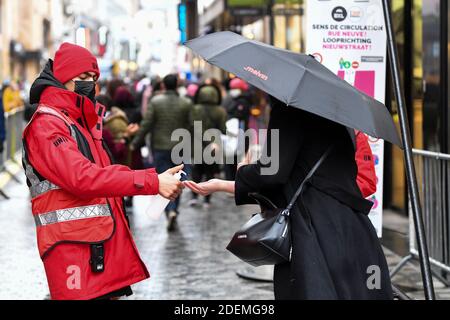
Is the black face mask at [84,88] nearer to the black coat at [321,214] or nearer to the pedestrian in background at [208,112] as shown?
the black coat at [321,214]

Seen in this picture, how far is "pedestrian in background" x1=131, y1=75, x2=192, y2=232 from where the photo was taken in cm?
1359

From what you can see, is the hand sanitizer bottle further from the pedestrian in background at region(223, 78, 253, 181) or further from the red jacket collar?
the pedestrian in background at region(223, 78, 253, 181)

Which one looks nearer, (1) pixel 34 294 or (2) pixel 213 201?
(1) pixel 34 294

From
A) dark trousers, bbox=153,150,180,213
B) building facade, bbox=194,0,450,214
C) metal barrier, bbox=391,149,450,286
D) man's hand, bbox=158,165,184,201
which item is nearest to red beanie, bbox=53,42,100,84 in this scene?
man's hand, bbox=158,165,184,201

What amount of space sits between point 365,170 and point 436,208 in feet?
13.1

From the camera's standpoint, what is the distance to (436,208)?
932 cm

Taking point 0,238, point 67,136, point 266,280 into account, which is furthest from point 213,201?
point 67,136

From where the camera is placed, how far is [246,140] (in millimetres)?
6473

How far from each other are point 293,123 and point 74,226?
116cm

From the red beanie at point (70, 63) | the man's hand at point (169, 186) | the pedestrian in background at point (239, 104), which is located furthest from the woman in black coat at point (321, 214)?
the pedestrian in background at point (239, 104)

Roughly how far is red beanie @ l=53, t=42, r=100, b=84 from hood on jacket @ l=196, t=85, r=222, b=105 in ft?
35.7

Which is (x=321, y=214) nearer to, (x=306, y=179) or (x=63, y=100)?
(x=306, y=179)

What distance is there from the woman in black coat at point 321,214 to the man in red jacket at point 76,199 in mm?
592
